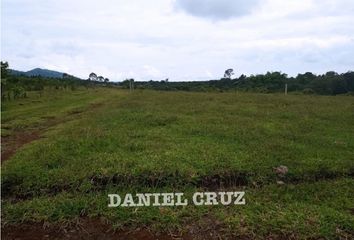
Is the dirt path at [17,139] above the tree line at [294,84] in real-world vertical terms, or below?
below

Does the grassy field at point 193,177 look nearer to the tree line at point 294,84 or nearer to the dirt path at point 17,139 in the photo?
the dirt path at point 17,139

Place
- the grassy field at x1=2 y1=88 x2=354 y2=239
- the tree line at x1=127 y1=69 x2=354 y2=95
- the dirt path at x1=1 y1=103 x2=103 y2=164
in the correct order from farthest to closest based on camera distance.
Result: the tree line at x1=127 y1=69 x2=354 y2=95
the dirt path at x1=1 y1=103 x2=103 y2=164
the grassy field at x1=2 y1=88 x2=354 y2=239

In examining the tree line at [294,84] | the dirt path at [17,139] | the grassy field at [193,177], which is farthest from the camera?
the tree line at [294,84]

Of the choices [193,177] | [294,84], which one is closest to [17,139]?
[193,177]

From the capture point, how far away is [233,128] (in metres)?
9.96

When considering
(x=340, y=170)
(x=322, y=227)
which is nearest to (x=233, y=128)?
(x=340, y=170)

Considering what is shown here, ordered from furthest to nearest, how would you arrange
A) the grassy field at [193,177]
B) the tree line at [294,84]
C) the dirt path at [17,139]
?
the tree line at [294,84], the dirt path at [17,139], the grassy field at [193,177]

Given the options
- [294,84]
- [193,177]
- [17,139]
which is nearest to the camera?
[193,177]

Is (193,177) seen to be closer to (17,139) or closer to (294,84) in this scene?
(17,139)

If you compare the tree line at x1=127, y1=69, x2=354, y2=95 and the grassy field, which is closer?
the grassy field

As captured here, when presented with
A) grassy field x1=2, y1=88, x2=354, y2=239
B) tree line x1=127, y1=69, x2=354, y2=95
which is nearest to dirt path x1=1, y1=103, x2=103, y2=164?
grassy field x1=2, y1=88, x2=354, y2=239

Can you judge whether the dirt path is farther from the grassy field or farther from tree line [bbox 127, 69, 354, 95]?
tree line [bbox 127, 69, 354, 95]

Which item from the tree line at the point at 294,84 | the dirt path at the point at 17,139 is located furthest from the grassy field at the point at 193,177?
the tree line at the point at 294,84

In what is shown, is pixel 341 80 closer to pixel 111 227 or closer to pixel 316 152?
pixel 316 152
